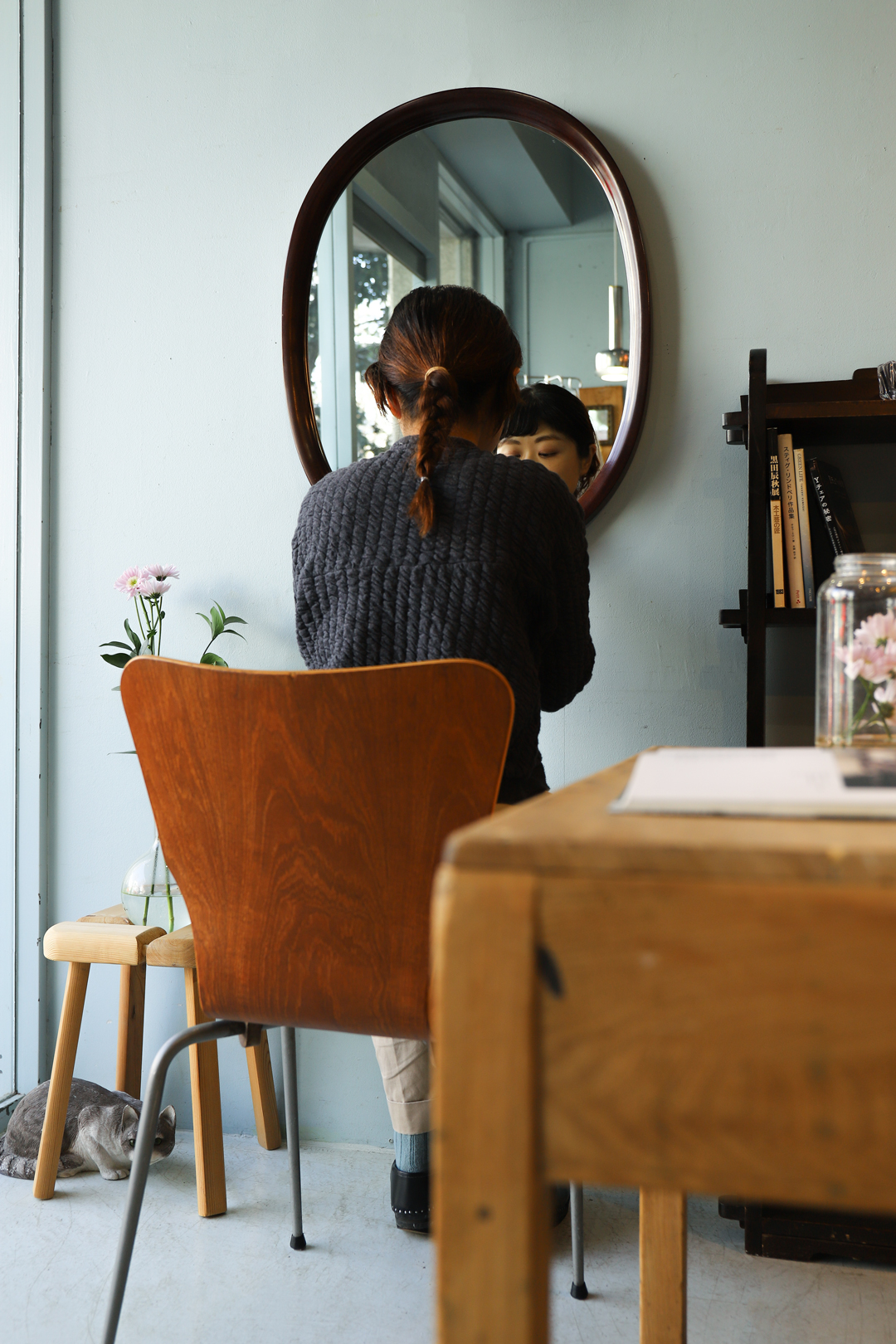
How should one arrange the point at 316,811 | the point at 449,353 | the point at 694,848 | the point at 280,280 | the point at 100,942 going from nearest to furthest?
the point at 694,848 → the point at 316,811 → the point at 449,353 → the point at 100,942 → the point at 280,280

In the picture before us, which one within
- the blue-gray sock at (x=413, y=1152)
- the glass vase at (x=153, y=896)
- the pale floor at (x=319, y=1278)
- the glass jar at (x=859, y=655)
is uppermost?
the glass jar at (x=859, y=655)

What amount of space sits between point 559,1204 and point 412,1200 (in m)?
0.23

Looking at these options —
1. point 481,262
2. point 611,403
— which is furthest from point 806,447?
point 481,262

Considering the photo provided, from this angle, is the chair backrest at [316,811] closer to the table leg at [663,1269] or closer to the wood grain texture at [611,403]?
the table leg at [663,1269]

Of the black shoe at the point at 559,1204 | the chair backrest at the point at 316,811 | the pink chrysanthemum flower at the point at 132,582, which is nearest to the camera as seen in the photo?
the chair backrest at the point at 316,811

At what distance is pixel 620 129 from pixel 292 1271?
73.2 inches

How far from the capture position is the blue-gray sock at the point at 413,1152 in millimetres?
1588

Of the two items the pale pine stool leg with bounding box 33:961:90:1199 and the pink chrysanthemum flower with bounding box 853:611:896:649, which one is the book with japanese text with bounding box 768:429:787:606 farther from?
the pale pine stool leg with bounding box 33:961:90:1199

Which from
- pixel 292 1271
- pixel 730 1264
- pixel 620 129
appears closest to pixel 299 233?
pixel 620 129

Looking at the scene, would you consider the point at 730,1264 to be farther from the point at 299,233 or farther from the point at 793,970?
the point at 299,233

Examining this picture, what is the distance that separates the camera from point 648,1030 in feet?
1.38

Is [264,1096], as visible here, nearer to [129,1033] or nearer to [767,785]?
[129,1033]

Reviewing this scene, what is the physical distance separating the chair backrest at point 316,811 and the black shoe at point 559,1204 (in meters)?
0.77

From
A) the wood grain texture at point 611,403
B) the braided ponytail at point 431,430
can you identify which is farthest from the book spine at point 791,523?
the braided ponytail at point 431,430
